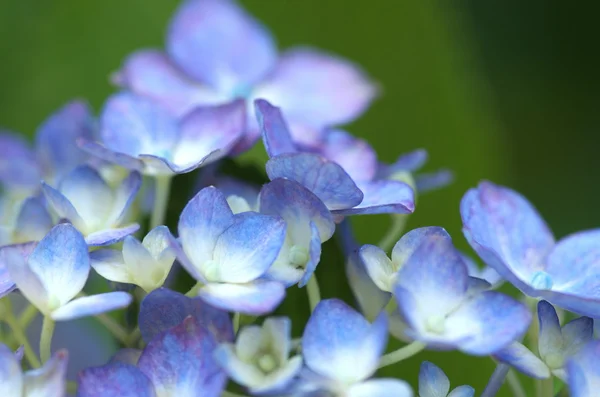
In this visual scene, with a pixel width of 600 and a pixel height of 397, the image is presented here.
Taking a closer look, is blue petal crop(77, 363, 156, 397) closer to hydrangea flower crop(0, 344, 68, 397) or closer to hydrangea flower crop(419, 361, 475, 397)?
hydrangea flower crop(0, 344, 68, 397)

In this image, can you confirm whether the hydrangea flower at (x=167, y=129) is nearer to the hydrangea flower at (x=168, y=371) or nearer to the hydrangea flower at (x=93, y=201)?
the hydrangea flower at (x=93, y=201)

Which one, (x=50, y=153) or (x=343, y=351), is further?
(x=50, y=153)

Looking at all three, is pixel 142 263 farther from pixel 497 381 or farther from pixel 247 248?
pixel 497 381

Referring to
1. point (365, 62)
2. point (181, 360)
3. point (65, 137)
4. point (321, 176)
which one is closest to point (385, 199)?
point (321, 176)

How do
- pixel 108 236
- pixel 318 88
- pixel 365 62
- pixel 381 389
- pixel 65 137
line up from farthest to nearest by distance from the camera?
1. pixel 365 62
2. pixel 318 88
3. pixel 65 137
4. pixel 108 236
5. pixel 381 389

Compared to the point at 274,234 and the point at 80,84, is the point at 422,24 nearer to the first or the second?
the point at 80,84

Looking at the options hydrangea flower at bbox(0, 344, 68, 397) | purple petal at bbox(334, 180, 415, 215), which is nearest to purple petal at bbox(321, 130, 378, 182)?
purple petal at bbox(334, 180, 415, 215)

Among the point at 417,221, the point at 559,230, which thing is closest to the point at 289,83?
the point at 417,221

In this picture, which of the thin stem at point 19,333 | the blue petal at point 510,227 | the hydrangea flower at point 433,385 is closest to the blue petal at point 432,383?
the hydrangea flower at point 433,385
